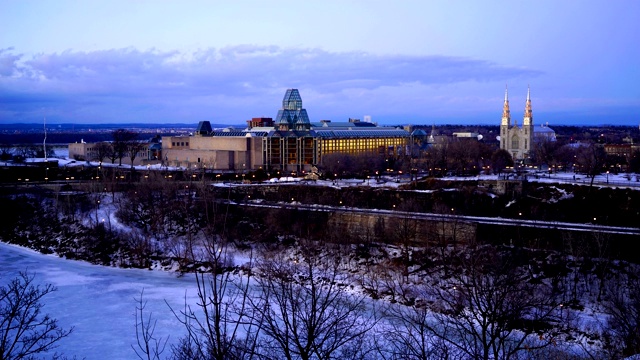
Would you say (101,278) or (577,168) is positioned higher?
(577,168)

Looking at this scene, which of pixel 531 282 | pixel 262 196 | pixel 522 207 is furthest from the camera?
pixel 262 196

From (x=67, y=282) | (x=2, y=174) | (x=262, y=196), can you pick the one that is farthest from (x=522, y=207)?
(x=2, y=174)

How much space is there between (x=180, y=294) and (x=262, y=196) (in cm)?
1986

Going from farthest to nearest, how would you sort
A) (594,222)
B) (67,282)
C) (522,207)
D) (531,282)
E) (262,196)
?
(262,196) < (522,207) < (594,222) < (67,282) < (531,282)

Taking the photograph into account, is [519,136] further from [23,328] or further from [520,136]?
[23,328]

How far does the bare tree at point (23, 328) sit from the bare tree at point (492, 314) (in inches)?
246

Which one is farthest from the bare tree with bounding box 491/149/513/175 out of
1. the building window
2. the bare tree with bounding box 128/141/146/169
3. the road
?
the bare tree with bounding box 128/141/146/169

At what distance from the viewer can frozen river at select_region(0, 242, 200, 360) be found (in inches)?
759

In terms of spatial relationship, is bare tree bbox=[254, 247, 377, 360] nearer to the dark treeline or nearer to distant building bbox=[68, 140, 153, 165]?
the dark treeline

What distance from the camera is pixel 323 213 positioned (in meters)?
36.9

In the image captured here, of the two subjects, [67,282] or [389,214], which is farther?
[389,214]

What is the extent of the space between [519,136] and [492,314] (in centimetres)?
6959

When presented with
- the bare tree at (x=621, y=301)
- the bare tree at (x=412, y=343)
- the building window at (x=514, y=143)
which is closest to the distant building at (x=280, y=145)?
the building window at (x=514, y=143)

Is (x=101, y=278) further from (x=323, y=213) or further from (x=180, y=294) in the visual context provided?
(x=323, y=213)
